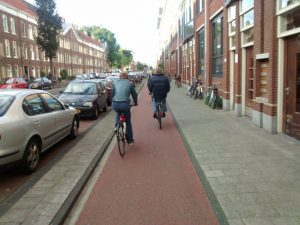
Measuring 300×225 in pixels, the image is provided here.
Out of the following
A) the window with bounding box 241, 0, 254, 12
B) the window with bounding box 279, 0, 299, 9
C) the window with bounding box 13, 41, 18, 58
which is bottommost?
the window with bounding box 279, 0, 299, 9

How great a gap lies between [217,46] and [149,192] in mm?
14020

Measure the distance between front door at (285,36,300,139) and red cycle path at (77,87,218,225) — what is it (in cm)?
262

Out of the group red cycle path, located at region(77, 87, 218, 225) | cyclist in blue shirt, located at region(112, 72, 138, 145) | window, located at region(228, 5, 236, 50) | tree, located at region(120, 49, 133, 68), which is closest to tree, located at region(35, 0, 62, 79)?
window, located at region(228, 5, 236, 50)

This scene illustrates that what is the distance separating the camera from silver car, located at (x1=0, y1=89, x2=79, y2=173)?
19.5 ft

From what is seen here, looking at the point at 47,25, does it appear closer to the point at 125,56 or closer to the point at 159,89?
the point at 159,89

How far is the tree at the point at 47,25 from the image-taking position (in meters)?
50.4

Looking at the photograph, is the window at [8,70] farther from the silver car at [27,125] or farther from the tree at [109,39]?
the tree at [109,39]

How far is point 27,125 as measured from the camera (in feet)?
21.5

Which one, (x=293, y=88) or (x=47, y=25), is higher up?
(x=47, y=25)

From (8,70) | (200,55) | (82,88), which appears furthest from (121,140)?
(8,70)

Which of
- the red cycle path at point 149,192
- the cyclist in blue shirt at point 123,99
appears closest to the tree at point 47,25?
the cyclist in blue shirt at point 123,99

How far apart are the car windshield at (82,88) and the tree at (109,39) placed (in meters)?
106

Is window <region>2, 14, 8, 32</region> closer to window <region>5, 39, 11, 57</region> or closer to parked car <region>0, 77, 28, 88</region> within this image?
window <region>5, 39, 11, 57</region>

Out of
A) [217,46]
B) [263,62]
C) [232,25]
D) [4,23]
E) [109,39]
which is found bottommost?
[263,62]
